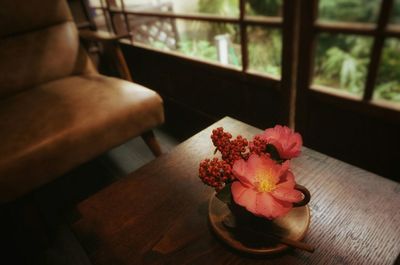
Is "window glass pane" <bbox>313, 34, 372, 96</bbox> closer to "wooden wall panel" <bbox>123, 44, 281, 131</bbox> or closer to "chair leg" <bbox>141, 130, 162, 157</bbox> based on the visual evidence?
"wooden wall panel" <bbox>123, 44, 281, 131</bbox>

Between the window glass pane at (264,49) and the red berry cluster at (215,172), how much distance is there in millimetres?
1075

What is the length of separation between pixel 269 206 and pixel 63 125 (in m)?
1.04

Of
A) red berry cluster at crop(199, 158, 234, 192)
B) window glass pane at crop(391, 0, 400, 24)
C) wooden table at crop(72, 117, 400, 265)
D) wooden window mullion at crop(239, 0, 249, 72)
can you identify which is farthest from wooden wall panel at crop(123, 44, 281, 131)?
red berry cluster at crop(199, 158, 234, 192)

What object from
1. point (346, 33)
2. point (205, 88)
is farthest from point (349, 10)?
point (205, 88)

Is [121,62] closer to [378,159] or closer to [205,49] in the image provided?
[205,49]

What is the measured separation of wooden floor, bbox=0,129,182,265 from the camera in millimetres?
1291

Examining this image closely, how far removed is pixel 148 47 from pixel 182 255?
1882 millimetres

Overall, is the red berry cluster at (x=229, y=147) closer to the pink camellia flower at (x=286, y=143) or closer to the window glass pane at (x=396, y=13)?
the pink camellia flower at (x=286, y=143)

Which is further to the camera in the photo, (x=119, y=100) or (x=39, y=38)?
(x=39, y=38)

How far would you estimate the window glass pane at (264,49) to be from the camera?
63.2 inches

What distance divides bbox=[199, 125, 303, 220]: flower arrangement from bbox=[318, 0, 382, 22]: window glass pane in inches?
35.0

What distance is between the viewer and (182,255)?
68cm

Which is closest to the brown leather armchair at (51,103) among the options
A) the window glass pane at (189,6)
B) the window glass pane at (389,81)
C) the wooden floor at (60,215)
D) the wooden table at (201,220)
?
the wooden floor at (60,215)

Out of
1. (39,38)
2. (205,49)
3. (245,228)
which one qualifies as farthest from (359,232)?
(39,38)
